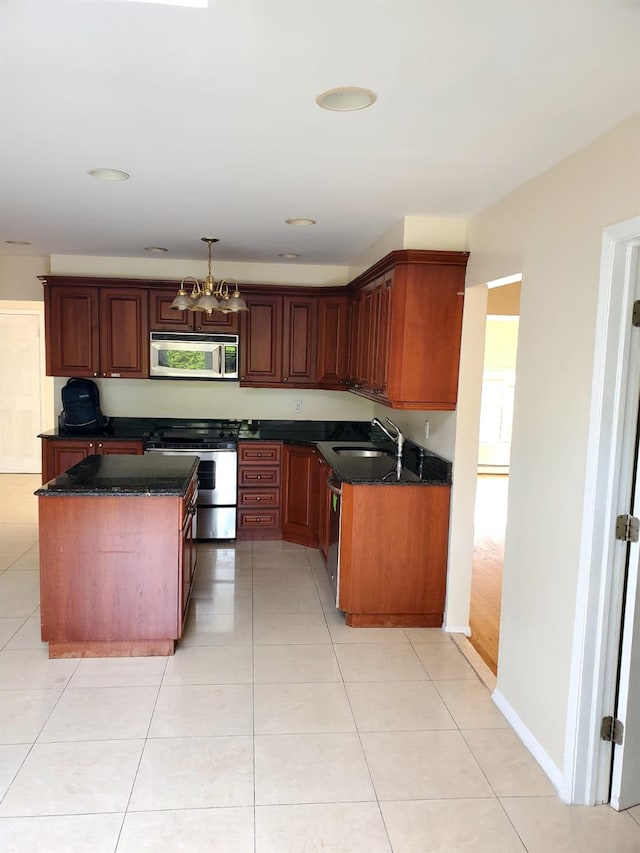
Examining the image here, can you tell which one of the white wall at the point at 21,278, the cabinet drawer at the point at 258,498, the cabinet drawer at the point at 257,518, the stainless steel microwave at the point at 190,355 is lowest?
the cabinet drawer at the point at 257,518

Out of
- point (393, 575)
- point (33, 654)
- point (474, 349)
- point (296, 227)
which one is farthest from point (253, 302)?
point (33, 654)

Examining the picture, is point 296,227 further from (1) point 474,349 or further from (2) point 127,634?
(2) point 127,634

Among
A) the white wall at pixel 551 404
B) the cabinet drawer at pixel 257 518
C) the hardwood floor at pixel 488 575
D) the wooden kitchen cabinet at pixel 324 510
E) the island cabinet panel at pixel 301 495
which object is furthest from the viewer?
the cabinet drawer at pixel 257 518

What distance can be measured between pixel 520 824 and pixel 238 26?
2581 millimetres

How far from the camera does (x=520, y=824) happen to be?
2.14 m

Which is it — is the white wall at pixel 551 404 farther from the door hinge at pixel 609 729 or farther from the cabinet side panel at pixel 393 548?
the cabinet side panel at pixel 393 548

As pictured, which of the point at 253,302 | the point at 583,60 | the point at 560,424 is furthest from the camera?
the point at 253,302

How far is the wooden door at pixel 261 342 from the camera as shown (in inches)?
210

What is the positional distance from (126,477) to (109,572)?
0.51 metres

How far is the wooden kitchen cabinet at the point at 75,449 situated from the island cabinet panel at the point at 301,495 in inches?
48.1

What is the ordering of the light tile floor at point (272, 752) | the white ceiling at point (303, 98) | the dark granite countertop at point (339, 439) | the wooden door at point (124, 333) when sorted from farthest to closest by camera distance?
the wooden door at point (124, 333) < the dark granite countertop at point (339, 439) < the light tile floor at point (272, 752) < the white ceiling at point (303, 98)

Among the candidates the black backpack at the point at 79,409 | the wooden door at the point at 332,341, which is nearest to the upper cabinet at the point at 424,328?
the wooden door at the point at 332,341

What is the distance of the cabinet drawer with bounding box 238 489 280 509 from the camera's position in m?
5.28

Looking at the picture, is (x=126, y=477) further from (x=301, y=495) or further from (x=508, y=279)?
(x=508, y=279)
